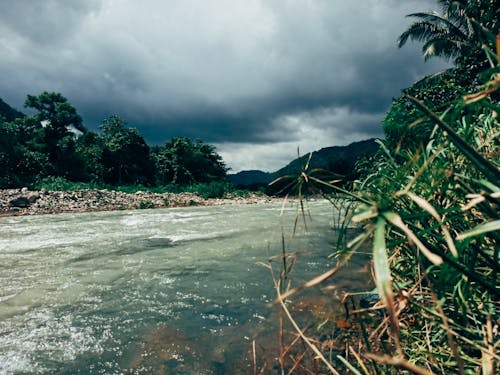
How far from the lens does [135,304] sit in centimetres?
217

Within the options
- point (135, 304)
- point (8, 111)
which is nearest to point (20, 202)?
point (135, 304)

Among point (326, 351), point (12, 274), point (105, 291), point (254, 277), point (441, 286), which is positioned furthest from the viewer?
point (12, 274)

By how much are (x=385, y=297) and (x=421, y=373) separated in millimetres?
154

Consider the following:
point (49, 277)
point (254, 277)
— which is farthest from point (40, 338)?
point (254, 277)

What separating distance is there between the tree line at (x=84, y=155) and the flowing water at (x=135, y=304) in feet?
50.8

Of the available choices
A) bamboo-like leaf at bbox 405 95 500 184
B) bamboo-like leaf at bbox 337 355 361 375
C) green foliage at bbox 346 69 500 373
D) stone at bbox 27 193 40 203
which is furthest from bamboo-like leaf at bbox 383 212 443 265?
stone at bbox 27 193 40 203

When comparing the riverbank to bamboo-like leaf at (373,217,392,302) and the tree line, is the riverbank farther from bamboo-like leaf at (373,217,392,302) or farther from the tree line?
bamboo-like leaf at (373,217,392,302)

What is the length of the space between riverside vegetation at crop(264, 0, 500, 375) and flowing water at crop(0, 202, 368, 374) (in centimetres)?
25

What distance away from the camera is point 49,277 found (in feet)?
9.23

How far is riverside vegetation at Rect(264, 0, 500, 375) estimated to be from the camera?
0.51 metres

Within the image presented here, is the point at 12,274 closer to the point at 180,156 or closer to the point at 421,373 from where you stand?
the point at 421,373

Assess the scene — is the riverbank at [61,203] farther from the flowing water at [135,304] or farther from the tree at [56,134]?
the tree at [56,134]

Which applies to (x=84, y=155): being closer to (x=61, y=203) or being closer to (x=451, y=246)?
(x=61, y=203)

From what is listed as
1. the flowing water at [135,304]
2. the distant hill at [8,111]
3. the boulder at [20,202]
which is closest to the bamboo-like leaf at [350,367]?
the flowing water at [135,304]
